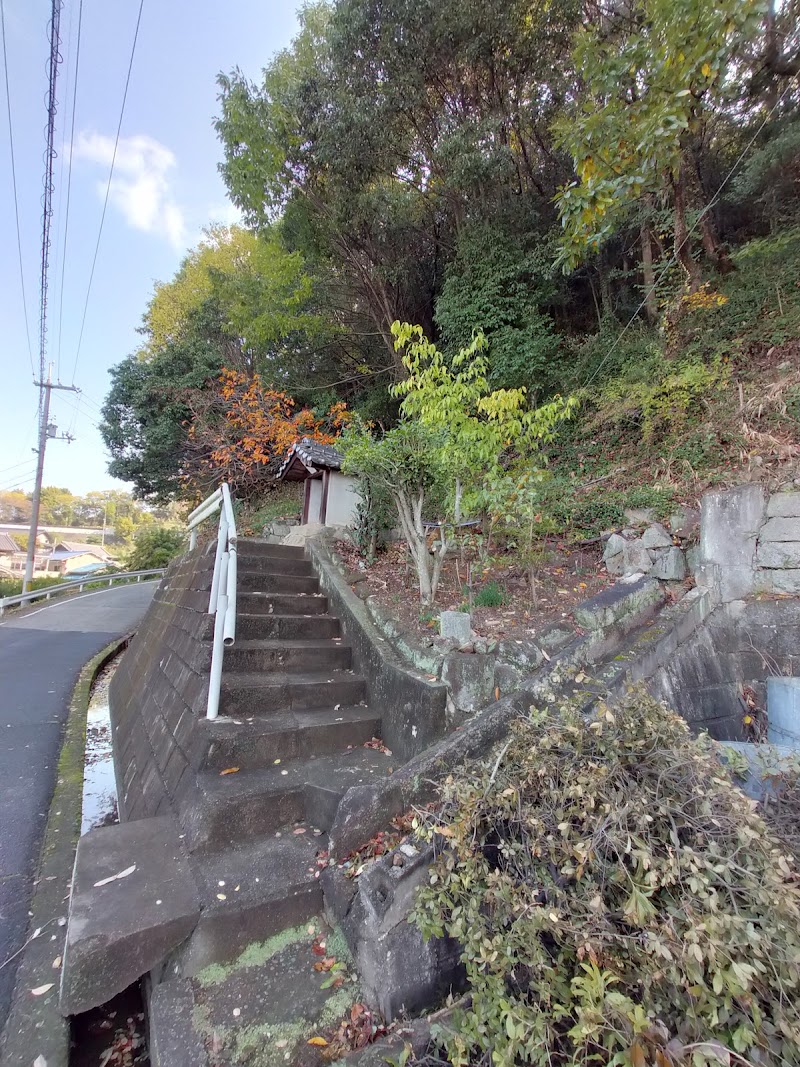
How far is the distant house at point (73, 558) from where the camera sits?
48000 mm

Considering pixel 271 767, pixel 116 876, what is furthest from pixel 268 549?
pixel 116 876

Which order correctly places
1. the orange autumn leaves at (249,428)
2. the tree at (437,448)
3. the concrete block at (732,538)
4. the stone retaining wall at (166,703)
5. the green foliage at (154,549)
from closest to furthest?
the stone retaining wall at (166,703)
the concrete block at (732,538)
the tree at (437,448)
the orange autumn leaves at (249,428)
the green foliage at (154,549)

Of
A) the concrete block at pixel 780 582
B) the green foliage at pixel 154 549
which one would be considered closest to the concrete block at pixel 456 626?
the concrete block at pixel 780 582

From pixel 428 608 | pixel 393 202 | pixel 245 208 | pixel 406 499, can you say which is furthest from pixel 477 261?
pixel 428 608

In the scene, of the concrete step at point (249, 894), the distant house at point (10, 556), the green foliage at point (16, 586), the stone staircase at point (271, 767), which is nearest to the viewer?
the concrete step at point (249, 894)

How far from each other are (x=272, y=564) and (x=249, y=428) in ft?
23.9

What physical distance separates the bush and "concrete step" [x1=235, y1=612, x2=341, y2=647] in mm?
2270

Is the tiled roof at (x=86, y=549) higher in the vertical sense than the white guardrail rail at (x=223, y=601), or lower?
lower

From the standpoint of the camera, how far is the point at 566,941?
137cm

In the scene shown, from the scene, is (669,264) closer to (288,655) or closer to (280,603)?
(280,603)

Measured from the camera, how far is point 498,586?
4039 mm

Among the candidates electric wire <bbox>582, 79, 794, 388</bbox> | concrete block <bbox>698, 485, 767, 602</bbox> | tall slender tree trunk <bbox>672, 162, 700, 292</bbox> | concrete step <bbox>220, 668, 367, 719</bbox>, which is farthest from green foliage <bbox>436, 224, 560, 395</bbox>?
concrete step <bbox>220, 668, 367, 719</bbox>

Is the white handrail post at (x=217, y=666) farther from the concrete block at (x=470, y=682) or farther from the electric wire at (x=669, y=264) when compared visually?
the electric wire at (x=669, y=264)

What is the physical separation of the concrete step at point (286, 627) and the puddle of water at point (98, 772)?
1559mm
